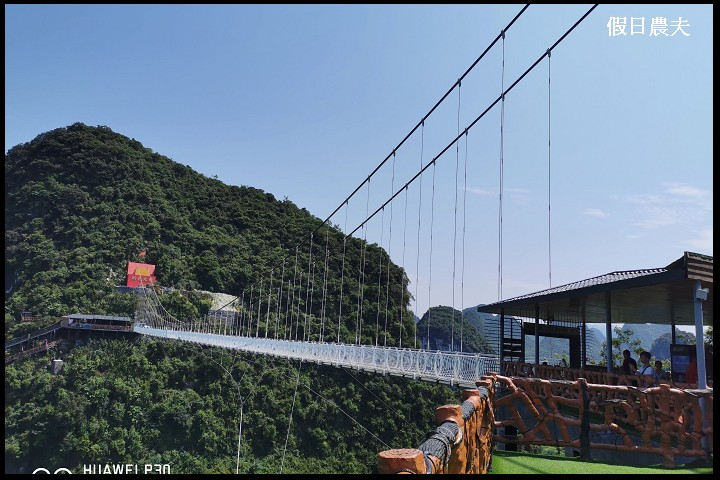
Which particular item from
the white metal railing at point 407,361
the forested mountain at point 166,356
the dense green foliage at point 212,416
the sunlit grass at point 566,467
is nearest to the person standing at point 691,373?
the sunlit grass at point 566,467

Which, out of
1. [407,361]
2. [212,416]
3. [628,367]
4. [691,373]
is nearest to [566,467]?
[691,373]

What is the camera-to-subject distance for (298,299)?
3897 centimetres

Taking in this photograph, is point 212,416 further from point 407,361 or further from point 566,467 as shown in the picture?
point 566,467

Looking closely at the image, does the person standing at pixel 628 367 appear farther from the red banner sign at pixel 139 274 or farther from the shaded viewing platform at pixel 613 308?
the red banner sign at pixel 139 274

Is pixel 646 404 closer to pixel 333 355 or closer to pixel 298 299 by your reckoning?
pixel 333 355

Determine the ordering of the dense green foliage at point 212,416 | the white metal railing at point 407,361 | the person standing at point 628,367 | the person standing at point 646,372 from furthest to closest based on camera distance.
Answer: the dense green foliage at point 212,416 < the white metal railing at point 407,361 < the person standing at point 628,367 < the person standing at point 646,372

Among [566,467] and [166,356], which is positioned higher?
[566,467]

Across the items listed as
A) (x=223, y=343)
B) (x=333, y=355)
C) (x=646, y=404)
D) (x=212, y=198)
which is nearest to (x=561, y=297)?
(x=646, y=404)

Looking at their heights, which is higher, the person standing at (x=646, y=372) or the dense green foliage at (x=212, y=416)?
the person standing at (x=646, y=372)

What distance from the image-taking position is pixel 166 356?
33062 millimetres

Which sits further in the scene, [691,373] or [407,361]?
[407,361]

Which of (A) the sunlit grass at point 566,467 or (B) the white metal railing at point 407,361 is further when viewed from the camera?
(B) the white metal railing at point 407,361

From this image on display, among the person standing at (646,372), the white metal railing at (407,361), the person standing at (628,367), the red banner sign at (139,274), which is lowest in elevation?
the white metal railing at (407,361)

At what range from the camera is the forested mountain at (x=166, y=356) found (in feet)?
90.3
